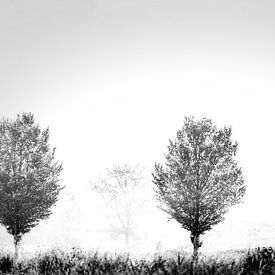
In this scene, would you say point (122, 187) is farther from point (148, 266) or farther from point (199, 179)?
point (148, 266)

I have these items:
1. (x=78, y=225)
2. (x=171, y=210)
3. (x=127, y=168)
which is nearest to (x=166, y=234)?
(x=78, y=225)

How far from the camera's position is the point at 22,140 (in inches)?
920

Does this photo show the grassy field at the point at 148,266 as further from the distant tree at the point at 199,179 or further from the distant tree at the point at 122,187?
the distant tree at the point at 122,187

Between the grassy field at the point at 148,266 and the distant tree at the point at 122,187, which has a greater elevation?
the distant tree at the point at 122,187

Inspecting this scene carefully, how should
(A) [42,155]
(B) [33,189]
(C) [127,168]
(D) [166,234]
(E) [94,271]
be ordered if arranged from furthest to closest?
(D) [166,234] → (C) [127,168] → (A) [42,155] → (B) [33,189] → (E) [94,271]

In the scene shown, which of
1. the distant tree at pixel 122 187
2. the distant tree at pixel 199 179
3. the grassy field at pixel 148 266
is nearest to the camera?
the grassy field at pixel 148 266

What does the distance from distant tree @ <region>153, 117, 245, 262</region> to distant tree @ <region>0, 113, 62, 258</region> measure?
7579 millimetres

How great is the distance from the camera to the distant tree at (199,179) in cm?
1995

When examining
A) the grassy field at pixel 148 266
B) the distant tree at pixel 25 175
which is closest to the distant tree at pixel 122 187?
the distant tree at pixel 25 175

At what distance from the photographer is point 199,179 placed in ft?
67.6

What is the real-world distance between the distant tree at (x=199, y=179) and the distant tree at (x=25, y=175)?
758 cm

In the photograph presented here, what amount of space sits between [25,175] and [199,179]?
11564mm

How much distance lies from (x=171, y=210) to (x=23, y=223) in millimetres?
9709

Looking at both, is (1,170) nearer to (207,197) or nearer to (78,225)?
(207,197)
